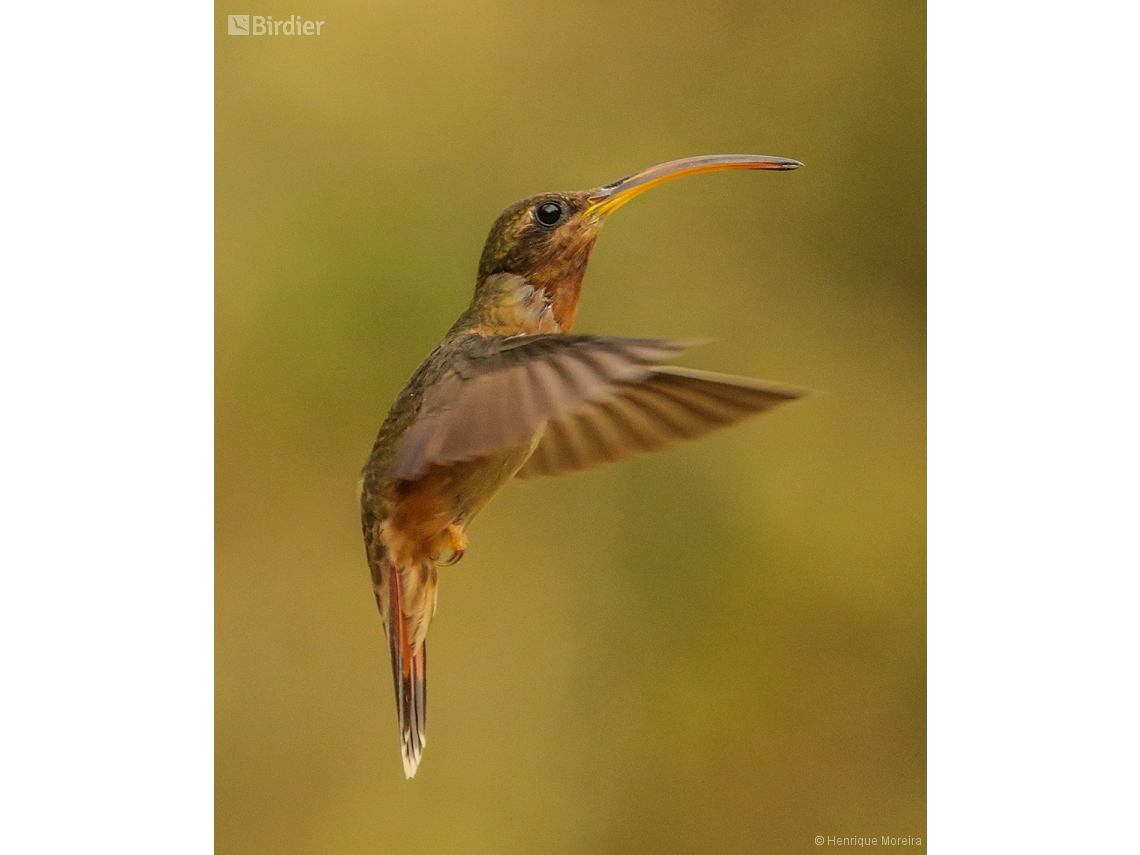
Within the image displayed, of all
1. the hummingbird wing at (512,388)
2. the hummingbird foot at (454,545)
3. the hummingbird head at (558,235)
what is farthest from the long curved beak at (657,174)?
the hummingbird foot at (454,545)

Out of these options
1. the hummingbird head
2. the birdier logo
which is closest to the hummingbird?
the hummingbird head

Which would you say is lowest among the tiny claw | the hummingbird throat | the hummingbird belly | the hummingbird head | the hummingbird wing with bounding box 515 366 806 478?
the tiny claw

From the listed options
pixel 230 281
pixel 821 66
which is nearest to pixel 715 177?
pixel 821 66

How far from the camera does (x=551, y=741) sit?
137cm

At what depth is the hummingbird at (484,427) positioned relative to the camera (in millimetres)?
1087

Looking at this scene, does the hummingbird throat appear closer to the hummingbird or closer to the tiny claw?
the hummingbird

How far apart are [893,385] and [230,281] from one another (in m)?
0.88

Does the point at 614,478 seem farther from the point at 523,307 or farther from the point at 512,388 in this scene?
the point at 512,388

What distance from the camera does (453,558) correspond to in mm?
1317

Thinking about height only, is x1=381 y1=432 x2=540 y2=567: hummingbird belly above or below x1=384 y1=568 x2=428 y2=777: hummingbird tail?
above

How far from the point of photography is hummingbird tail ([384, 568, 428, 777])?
1306mm

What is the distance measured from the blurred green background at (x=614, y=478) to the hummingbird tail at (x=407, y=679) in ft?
0.06

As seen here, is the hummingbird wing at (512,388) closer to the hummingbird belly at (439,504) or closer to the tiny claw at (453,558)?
the hummingbird belly at (439,504)

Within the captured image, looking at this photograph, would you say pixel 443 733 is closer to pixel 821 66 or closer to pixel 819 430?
pixel 819 430
